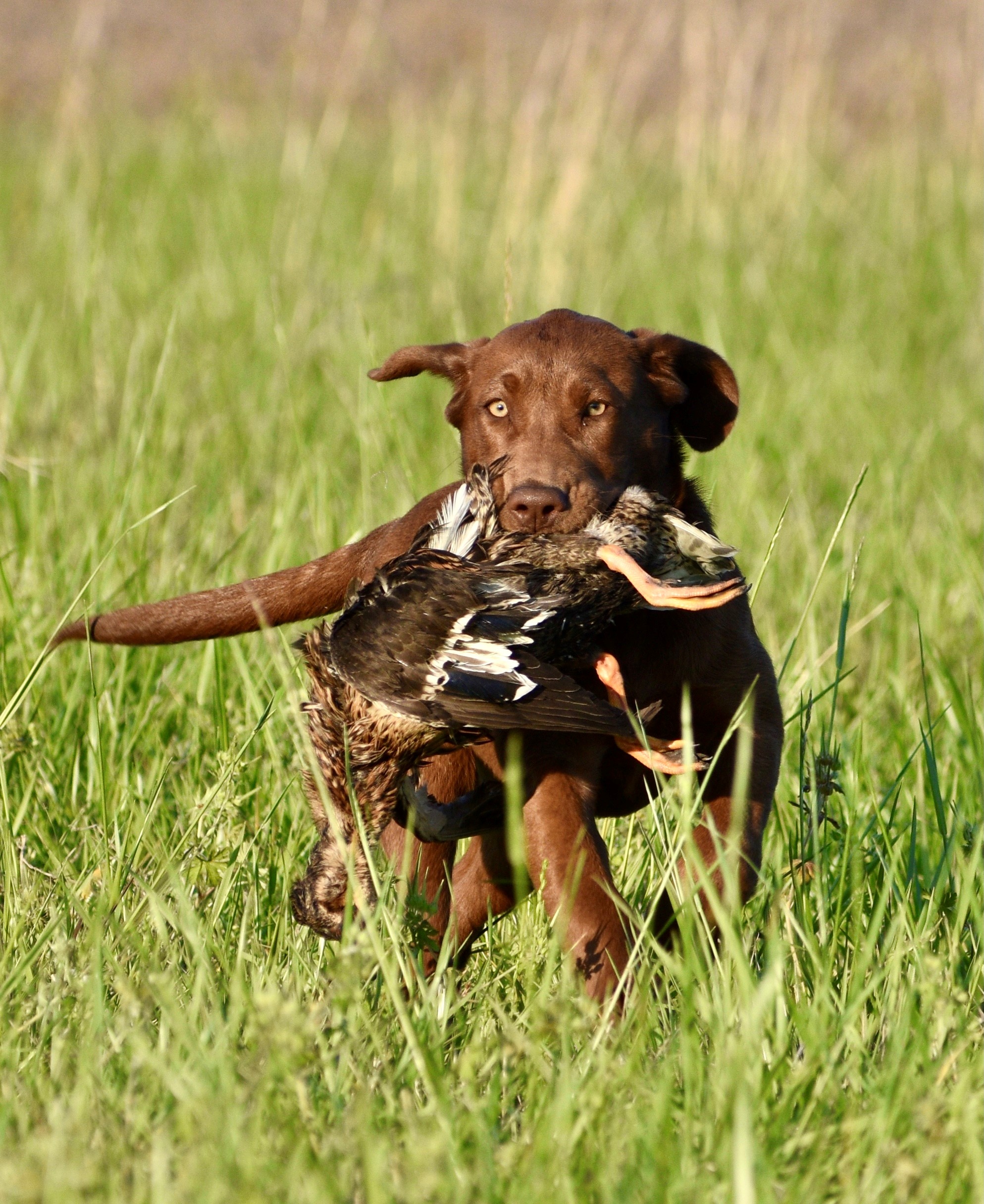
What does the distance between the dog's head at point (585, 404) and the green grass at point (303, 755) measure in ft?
0.96

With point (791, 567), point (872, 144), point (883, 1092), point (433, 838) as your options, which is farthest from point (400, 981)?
point (872, 144)

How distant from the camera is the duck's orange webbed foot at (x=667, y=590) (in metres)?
2.41

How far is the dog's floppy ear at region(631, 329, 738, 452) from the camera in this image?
10.6 feet

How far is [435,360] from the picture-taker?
3408mm

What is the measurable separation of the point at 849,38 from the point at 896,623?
56.8 feet

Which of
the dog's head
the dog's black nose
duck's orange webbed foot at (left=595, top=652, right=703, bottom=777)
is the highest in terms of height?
the dog's head

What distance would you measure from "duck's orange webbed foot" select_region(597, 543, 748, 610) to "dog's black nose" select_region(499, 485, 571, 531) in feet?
0.93

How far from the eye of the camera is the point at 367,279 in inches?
296

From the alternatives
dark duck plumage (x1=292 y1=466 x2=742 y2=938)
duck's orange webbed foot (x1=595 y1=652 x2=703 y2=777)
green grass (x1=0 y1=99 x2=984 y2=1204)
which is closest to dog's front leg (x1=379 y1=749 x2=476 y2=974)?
green grass (x1=0 y1=99 x2=984 y2=1204)

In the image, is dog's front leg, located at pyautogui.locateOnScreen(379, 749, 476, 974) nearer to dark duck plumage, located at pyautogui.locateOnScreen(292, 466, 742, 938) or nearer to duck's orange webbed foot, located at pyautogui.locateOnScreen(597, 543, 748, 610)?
dark duck plumage, located at pyautogui.locateOnScreen(292, 466, 742, 938)

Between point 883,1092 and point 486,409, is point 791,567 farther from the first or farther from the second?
point 883,1092

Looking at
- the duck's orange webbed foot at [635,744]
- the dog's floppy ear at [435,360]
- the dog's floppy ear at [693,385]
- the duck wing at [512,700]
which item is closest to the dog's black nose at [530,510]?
the duck's orange webbed foot at [635,744]

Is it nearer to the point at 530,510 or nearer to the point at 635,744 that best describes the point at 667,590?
the point at 635,744

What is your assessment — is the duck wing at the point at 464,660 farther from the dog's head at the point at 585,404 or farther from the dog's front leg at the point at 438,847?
the dog's front leg at the point at 438,847
